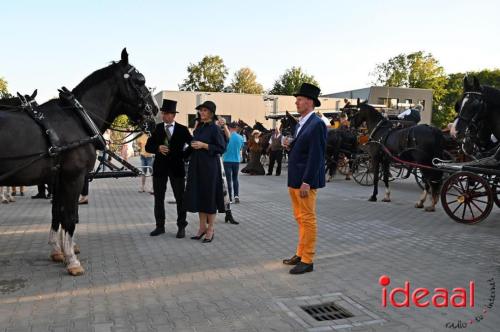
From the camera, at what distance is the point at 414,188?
1290 cm

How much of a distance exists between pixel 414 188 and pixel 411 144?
3.83 m

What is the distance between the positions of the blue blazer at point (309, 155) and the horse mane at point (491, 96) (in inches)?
127

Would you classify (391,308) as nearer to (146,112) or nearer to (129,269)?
(129,269)

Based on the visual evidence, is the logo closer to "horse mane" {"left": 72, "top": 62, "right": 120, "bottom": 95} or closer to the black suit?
the black suit

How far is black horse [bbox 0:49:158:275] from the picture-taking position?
4.29 metres

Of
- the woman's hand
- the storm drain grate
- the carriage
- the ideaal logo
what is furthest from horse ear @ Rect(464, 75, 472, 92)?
the storm drain grate

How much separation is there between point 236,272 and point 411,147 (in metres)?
6.09

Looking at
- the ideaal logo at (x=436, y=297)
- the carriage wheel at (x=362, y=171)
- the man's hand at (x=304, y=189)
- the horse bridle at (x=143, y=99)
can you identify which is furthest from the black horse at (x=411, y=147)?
the horse bridle at (x=143, y=99)

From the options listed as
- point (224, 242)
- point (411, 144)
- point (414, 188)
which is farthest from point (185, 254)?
point (414, 188)

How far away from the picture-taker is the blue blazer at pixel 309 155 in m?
4.69

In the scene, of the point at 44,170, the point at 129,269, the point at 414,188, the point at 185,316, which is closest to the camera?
the point at 185,316

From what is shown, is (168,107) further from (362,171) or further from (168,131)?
(362,171)

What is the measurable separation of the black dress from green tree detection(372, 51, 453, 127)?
5993 cm

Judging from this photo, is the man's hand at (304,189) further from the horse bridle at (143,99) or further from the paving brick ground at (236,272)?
the horse bridle at (143,99)
